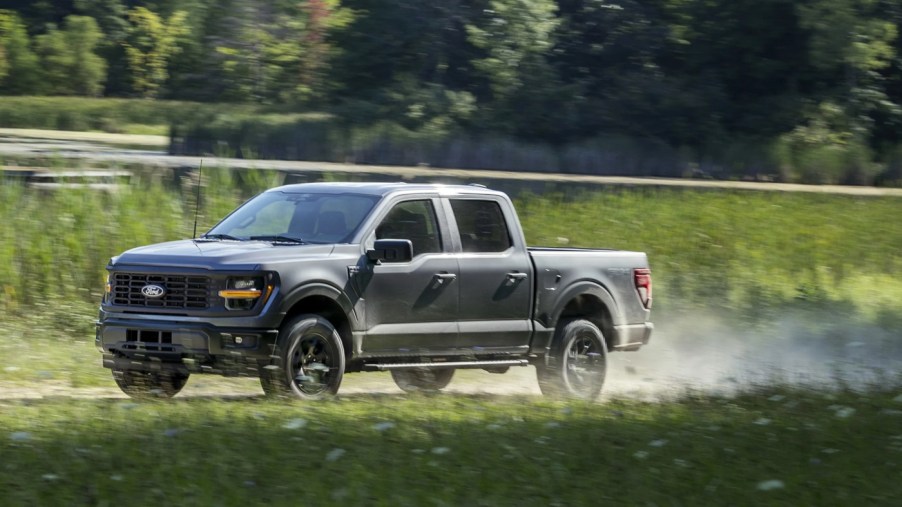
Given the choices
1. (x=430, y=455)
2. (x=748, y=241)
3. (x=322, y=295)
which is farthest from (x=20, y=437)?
(x=748, y=241)

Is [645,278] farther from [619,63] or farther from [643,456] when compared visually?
[619,63]

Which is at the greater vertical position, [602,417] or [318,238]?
[318,238]

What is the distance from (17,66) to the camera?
238ft

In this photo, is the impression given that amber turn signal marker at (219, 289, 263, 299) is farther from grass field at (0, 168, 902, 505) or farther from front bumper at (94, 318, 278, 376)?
grass field at (0, 168, 902, 505)

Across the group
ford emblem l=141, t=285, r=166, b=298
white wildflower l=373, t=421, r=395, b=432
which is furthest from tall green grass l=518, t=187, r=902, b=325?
white wildflower l=373, t=421, r=395, b=432

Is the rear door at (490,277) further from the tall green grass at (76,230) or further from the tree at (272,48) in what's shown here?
the tree at (272,48)

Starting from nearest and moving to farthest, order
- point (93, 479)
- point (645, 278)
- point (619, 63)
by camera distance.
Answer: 1. point (93, 479)
2. point (645, 278)
3. point (619, 63)

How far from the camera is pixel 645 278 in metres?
13.4

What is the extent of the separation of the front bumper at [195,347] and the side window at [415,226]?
1555 millimetres

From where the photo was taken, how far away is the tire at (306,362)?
10.5 meters

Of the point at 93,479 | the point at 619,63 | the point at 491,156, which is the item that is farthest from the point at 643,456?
the point at 619,63

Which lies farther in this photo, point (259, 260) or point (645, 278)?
point (645, 278)

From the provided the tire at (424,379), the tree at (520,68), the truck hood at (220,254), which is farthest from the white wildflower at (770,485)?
the tree at (520,68)

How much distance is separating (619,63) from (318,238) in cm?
4397
